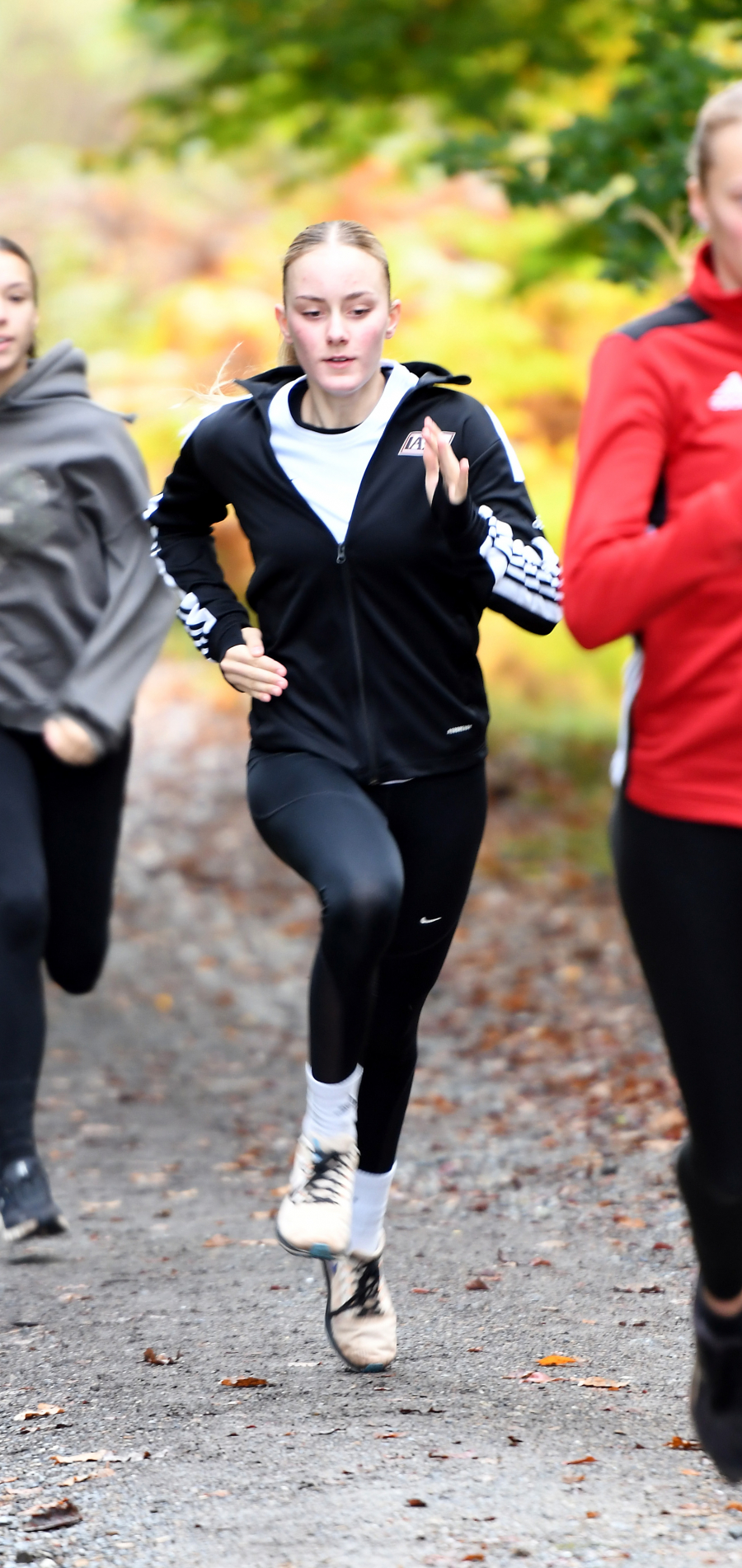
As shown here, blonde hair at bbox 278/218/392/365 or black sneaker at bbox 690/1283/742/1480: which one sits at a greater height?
blonde hair at bbox 278/218/392/365

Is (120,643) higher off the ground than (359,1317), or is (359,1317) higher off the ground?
(120,643)

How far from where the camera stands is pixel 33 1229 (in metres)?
4.72

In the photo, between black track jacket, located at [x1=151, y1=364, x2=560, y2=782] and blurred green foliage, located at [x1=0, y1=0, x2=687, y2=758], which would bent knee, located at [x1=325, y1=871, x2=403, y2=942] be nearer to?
black track jacket, located at [x1=151, y1=364, x2=560, y2=782]

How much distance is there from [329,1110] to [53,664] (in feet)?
6.02

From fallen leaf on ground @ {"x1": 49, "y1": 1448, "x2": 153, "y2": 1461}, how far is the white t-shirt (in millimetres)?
1878

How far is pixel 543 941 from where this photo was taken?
1073 cm

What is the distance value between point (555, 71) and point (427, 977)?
883 cm

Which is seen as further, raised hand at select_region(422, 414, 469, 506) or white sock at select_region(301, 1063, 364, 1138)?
white sock at select_region(301, 1063, 364, 1138)

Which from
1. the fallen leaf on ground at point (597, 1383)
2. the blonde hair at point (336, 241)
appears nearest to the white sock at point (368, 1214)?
the fallen leaf on ground at point (597, 1383)

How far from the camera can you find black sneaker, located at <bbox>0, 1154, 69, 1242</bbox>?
473 cm

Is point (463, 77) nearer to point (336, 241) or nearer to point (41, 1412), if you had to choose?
point (336, 241)

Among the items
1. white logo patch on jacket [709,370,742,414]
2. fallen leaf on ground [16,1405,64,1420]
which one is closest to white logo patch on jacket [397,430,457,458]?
white logo patch on jacket [709,370,742,414]

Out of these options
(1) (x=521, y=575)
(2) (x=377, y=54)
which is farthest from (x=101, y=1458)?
(2) (x=377, y=54)

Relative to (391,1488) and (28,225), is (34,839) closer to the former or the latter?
(391,1488)
